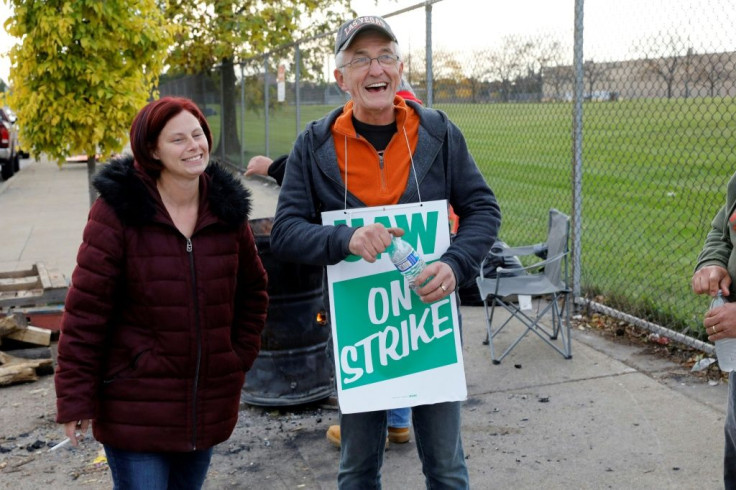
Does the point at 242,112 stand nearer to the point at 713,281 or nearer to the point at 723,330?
the point at 713,281

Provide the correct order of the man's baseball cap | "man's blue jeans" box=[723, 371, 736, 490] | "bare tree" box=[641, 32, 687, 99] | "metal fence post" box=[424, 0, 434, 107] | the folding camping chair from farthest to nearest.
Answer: "metal fence post" box=[424, 0, 434, 107] → the folding camping chair → "bare tree" box=[641, 32, 687, 99] → "man's blue jeans" box=[723, 371, 736, 490] → the man's baseball cap

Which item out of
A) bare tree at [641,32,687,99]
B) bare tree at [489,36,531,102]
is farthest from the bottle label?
bare tree at [489,36,531,102]

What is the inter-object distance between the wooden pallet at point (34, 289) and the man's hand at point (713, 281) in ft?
17.3

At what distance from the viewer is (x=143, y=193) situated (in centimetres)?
263

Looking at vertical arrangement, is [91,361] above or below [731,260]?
below

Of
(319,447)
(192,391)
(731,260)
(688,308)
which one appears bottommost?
(319,447)

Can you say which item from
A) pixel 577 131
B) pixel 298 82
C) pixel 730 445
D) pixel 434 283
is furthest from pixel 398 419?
pixel 298 82

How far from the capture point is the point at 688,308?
19.7ft

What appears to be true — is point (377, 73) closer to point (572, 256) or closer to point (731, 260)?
point (731, 260)

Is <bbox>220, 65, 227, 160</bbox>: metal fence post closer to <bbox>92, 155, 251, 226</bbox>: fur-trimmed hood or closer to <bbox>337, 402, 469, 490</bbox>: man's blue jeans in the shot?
<bbox>92, 155, 251, 226</bbox>: fur-trimmed hood

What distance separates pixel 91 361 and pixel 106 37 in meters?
5.34

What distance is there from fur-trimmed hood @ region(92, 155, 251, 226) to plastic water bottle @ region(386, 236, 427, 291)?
52 cm

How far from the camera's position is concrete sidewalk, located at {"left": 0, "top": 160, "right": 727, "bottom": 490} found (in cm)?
405

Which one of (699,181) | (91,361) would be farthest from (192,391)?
(699,181)
